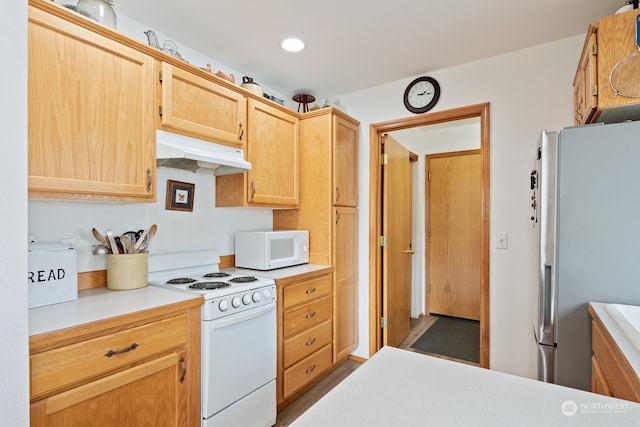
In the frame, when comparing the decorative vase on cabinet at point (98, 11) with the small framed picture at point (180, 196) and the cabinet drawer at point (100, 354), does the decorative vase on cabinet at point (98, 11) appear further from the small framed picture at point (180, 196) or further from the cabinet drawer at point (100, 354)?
the cabinet drawer at point (100, 354)

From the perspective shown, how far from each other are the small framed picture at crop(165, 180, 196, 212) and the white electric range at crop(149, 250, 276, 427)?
297mm

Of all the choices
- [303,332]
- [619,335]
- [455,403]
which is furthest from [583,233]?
[303,332]

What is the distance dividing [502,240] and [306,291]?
56.7 inches

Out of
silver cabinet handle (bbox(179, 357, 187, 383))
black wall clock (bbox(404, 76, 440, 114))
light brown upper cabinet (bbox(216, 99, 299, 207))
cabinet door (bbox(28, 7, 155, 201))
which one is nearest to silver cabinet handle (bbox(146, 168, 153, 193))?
cabinet door (bbox(28, 7, 155, 201))

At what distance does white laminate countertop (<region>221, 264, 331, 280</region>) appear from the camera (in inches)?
84.7

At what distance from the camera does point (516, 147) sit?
2.26 metres

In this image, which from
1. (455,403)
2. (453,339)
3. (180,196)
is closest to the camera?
(455,403)

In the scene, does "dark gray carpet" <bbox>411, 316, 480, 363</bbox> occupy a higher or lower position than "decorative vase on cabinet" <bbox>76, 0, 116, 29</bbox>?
lower

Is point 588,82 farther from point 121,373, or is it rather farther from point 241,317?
point 121,373

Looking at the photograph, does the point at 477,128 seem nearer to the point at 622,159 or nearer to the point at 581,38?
the point at 581,38

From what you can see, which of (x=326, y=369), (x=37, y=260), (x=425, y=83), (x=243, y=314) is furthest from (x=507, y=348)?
(x=37, y=260)

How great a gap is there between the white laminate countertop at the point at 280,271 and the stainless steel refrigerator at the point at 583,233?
1409mm

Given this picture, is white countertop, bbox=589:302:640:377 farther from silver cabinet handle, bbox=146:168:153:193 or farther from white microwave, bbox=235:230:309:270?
silver cabinet handle, bbox=146:168:153:193

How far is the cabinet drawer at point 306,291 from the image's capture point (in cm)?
214
